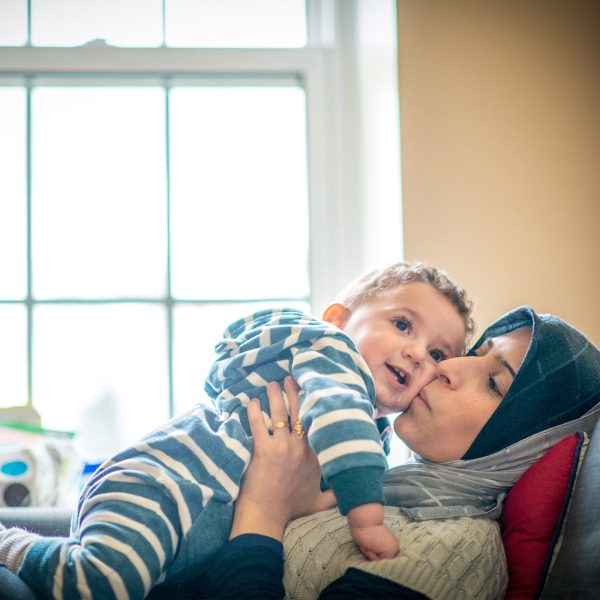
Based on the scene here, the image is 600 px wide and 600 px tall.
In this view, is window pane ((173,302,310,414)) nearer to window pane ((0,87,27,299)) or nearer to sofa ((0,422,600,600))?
window pane ((0,87,27,299))

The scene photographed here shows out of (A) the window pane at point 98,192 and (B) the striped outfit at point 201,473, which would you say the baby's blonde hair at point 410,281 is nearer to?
(B) the striped outfit at point 201,473

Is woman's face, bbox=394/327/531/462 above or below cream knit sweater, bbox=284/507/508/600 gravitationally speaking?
above

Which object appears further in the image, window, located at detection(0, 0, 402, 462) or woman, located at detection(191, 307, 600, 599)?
window, located at detection(0, 0, 402, 462)

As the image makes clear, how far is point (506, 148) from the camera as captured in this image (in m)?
2.23

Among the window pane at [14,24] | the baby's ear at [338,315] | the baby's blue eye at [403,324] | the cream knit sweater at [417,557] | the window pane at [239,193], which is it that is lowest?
the cream knit sweater at [417,557]

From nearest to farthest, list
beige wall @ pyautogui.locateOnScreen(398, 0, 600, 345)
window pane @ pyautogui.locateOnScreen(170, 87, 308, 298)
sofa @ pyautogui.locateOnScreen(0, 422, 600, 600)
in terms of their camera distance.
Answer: sofa @ pyautogui.locateOnScreen(0, 422, 600, 600) < beige wall @ pyautogui.locateOnScreen(398, 0, 600, 345) < window pane @ pyautogui.locateOnScreen(170, 87, 308, 298)

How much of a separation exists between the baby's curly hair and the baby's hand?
60 cm

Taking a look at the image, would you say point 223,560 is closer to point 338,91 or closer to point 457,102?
point 457,102

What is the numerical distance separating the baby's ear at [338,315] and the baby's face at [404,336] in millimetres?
13

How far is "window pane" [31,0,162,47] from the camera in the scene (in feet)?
8.45

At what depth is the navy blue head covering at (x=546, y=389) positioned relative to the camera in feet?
4.62

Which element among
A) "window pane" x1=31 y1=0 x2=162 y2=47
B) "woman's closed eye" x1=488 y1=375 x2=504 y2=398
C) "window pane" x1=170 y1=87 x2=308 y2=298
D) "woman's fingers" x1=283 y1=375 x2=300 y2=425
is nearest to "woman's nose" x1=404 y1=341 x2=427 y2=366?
"woman's closed eye" x1=488 y1=375 x2=504 y2=398

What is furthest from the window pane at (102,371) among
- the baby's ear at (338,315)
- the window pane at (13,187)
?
the baby's ear at (338,315)

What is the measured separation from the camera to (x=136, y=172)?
2604mm
